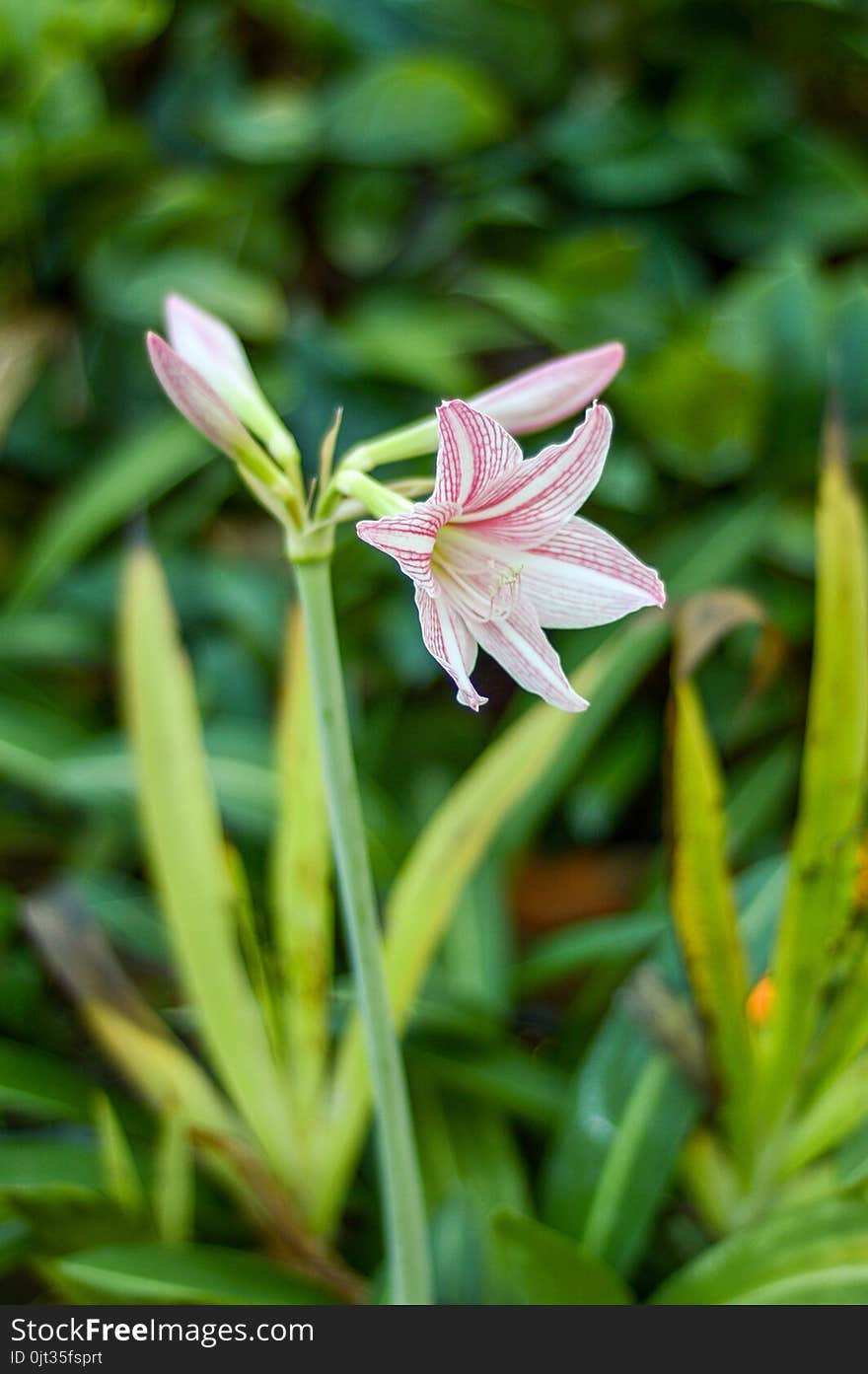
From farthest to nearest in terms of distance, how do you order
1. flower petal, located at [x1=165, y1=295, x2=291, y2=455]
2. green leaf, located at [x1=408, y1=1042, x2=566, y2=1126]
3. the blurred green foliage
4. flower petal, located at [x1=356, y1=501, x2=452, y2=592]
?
the blurred green foliage < green leaf, located at [x1=408, y1=1042, x2=566, y2=1126] < flower petal, located at [x1=165, y1=295, x2=291, y2=455] < flower petal, located at [x1=356, y1=501, x2=452, y2=592]

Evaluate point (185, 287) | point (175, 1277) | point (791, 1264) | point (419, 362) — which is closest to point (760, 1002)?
point (791, 1264)

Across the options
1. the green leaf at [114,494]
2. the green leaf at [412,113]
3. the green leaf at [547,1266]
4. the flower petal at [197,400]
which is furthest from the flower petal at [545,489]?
the green leaf at [412,113]

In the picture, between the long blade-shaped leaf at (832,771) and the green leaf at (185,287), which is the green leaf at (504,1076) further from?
the green leaf at (185,287)

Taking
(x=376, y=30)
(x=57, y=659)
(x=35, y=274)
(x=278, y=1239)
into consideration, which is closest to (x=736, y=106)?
(x=376, y=30)

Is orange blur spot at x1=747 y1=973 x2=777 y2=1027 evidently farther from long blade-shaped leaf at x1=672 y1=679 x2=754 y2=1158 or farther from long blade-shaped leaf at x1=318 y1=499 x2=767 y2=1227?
long blade-shaped leaf at x1=318 y1=499 x2=767 y2=1227

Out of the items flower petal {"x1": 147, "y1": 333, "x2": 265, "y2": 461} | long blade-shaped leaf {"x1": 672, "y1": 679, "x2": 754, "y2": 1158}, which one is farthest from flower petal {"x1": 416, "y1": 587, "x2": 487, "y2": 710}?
long blade-shaped leaf {"x1": 672, "y1": 679, "x2": 754, "y2": 1158}
